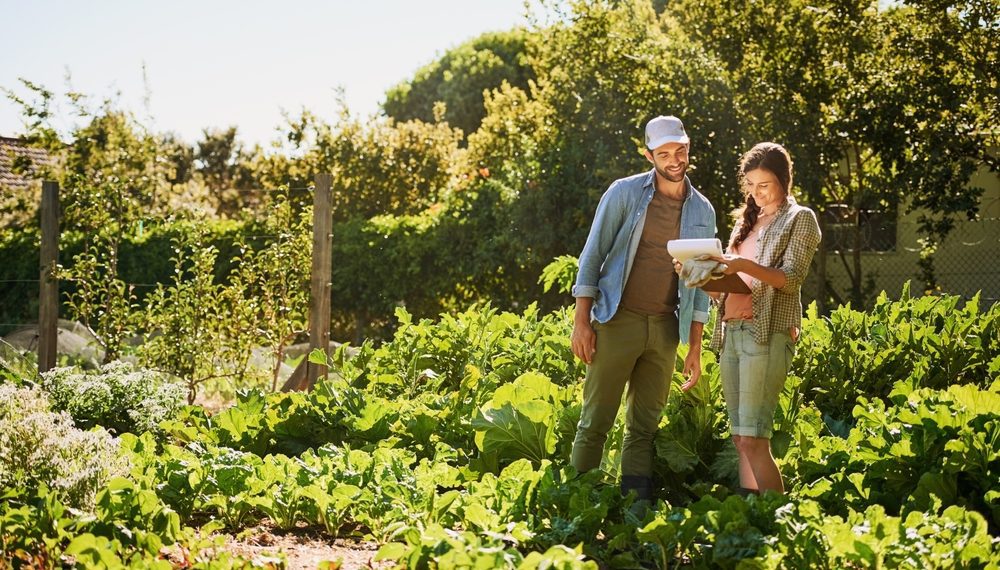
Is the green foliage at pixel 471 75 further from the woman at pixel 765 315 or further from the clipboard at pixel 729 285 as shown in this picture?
the clipboard at pixel 729 285

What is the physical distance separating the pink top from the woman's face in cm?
14

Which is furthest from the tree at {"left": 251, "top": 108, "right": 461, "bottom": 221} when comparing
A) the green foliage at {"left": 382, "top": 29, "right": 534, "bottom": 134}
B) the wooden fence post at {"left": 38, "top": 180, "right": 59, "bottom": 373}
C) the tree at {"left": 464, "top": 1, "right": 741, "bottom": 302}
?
the green foliage at {"left": 382, "top": 29, "right": 534, "bottom": 134}

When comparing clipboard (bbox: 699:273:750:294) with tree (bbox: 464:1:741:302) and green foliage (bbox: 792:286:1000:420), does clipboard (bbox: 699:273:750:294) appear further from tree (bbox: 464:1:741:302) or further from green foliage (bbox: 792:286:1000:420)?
tree (bbox: 464:1:741:302)

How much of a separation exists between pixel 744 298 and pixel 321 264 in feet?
16.8

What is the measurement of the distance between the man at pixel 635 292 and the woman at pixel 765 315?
32cm

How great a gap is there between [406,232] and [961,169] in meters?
7.38

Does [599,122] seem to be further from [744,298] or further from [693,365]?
[744,298]

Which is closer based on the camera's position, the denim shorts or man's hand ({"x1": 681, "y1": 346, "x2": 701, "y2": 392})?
the denim shorts

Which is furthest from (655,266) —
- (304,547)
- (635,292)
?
(304,547)

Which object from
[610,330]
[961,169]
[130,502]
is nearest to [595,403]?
[610,330]

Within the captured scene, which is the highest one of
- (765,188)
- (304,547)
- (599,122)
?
(599,122)

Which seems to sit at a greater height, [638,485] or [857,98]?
[857,98]

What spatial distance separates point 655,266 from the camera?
15.4 feet

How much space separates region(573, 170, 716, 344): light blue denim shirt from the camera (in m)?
4.66
